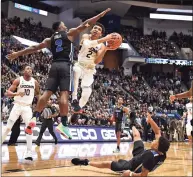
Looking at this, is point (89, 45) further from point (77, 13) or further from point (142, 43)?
point (142, 43)

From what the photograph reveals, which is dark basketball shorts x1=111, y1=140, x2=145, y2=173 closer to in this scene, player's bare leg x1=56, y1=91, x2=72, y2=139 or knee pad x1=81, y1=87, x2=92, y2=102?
player's bare leg x1=56, y1=91, x2=72, y2=139

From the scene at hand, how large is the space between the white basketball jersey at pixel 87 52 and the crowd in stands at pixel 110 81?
388 cm

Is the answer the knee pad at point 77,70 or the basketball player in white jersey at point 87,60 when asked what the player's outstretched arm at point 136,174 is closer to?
the basketball player in white jersey at point 87,60

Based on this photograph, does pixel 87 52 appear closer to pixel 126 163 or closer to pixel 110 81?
pixel 126 163

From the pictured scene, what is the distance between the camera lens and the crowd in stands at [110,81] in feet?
47.3

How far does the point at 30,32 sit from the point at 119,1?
7.17 m

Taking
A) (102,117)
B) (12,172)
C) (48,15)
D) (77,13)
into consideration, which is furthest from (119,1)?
(12,172)

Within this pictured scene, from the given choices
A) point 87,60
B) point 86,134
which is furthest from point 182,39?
point 87,60

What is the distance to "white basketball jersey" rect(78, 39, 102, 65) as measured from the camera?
554 cm

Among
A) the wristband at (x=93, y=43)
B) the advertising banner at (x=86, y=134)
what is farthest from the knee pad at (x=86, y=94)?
the advertising banner at (x=86, y=134)

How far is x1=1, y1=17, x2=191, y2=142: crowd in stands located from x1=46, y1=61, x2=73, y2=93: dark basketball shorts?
4.75 meters

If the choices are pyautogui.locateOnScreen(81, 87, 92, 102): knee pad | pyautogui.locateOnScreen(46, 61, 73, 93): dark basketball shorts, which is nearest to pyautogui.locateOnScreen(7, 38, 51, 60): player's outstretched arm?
pyautogui.locateOnScreen(46, 61, 73, 93): dark basketball shorts

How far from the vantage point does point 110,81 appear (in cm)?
2212

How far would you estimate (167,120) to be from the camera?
43.9 ft
